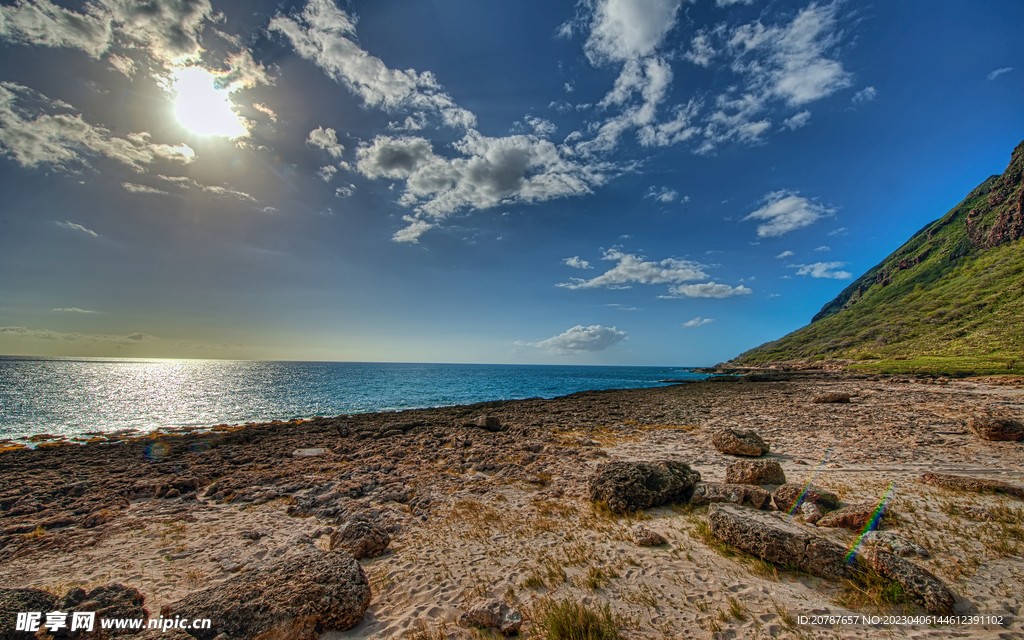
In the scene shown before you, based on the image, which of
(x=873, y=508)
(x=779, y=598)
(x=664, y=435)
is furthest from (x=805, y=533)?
(x=664, y=435)

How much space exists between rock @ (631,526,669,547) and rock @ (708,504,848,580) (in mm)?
1323

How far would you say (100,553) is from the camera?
9.69 m

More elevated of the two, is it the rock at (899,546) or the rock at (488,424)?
the rock at (899,546)

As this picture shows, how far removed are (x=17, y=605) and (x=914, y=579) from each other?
15.2 meters

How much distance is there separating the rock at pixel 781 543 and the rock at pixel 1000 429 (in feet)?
60.9

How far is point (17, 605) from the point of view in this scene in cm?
590

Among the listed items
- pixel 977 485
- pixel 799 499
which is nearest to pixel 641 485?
pixel 799 499

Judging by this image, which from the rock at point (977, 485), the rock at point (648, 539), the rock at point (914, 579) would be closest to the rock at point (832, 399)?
the rock at point (977, 485)

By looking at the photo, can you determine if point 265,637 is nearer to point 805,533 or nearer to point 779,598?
point 779,598

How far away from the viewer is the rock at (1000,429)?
17.0 m

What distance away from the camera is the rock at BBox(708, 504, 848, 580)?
715 centimetres

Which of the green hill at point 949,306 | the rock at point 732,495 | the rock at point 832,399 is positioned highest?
the green hill at point 949,306

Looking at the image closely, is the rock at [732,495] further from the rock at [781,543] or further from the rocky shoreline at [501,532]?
the rock at [781,543]

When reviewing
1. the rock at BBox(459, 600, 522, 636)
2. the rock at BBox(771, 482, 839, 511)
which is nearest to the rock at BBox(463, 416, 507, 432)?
the rock at BBox(771, 482, 839, 511)
